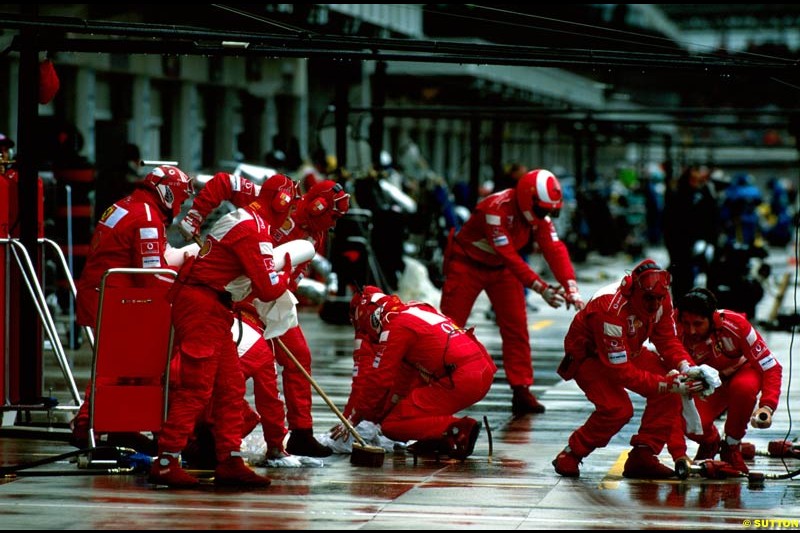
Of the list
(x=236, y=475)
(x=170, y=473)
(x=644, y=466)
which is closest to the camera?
(x=170, y=473)

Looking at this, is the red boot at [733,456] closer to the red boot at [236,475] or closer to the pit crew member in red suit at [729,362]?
the pit crew member in red suit at [729,362]

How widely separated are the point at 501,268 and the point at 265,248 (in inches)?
175

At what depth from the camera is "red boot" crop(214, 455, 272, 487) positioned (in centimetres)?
923

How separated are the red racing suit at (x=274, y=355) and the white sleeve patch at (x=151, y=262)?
0.63m

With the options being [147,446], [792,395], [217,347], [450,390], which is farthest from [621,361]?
[792,395]

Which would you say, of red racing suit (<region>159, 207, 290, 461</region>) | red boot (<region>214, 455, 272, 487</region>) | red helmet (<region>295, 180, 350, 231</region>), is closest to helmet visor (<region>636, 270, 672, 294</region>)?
red racing suit (<region>159, 207, 290, 461</region>)

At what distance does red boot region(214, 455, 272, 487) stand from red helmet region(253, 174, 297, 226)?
178 cm

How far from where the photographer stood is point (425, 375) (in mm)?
10562

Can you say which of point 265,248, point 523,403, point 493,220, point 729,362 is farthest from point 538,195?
point 265,248

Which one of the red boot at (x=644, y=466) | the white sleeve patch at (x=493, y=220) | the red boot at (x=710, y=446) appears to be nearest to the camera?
the red boot at (x=644, y=466)

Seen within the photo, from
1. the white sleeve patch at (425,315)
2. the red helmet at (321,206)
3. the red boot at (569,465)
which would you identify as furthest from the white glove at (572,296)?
the red boot at (569,465)

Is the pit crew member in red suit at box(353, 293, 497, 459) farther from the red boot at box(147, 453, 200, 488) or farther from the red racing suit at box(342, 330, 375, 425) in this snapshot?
the red boot at box(147, 453, 200, 488)

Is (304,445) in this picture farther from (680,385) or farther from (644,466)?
(680,385)

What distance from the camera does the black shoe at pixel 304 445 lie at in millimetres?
10422
